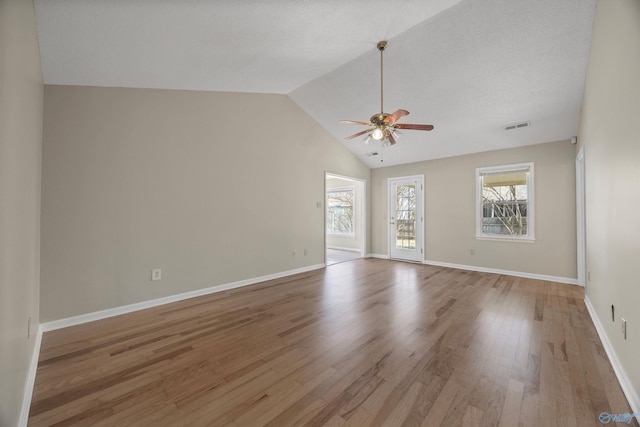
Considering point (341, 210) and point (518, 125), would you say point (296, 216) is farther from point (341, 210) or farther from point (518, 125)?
point (518, 125)

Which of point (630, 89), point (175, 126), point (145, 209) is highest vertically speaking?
point (175, 126)

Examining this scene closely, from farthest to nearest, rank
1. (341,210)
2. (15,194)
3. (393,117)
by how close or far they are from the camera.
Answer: (341,210)
(393,117)
(15,194)

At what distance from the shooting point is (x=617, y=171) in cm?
183

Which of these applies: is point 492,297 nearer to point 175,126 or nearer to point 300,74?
point 300,74

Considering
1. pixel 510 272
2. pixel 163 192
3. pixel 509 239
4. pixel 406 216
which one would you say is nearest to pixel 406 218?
pixel 406 216

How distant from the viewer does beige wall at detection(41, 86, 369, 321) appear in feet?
8.66

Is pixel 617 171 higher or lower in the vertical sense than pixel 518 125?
lower

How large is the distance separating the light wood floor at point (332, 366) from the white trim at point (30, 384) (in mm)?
42

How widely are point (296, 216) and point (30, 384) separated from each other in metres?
3.64

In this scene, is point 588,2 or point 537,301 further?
point 537,301

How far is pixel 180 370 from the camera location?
6.25 ft

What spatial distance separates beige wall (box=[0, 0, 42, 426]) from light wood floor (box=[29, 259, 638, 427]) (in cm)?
42

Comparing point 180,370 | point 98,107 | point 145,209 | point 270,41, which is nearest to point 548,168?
point 270,41

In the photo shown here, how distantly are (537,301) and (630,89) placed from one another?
281 cm
